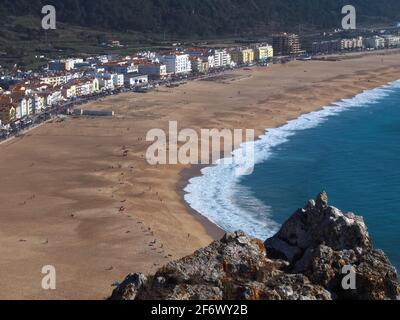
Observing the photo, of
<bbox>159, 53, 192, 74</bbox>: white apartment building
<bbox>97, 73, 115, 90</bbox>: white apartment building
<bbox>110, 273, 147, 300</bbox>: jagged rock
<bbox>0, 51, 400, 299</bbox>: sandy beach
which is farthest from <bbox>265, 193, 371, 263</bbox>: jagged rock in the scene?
<bbox>159, 53, 192, 74</bbox>: white apartment building

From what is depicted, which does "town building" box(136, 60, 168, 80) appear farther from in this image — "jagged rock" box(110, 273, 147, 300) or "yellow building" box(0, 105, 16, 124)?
"jagged rock" box(110, 273, 147, 300)

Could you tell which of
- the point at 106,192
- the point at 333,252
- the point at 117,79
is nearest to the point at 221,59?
the point at 117,79

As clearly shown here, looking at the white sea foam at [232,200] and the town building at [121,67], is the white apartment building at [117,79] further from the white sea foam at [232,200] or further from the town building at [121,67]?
the white sea foam at [232,200]

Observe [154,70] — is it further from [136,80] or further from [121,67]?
[136,80]

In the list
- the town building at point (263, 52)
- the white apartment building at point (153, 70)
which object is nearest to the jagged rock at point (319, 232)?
the white apartment building at point (153, 70)
